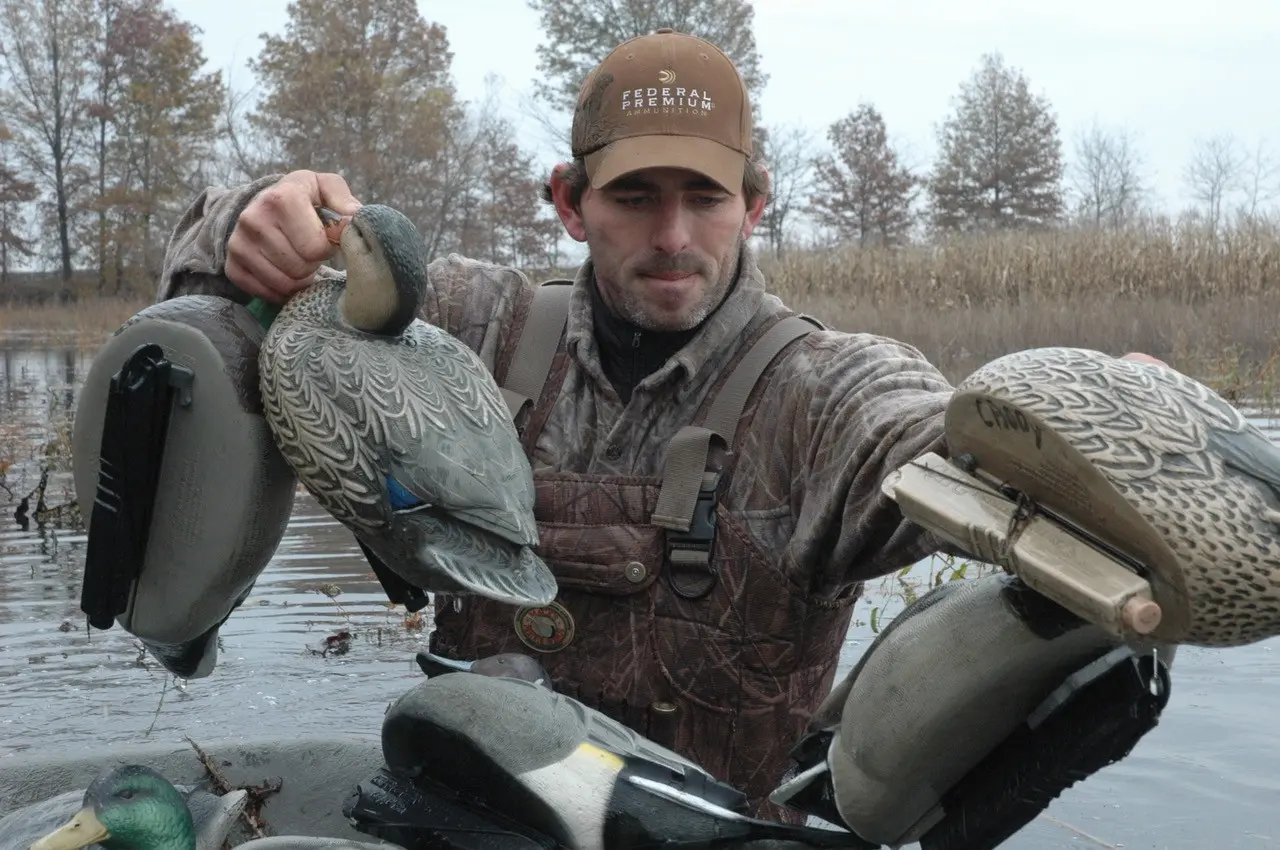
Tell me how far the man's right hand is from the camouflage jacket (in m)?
0.18

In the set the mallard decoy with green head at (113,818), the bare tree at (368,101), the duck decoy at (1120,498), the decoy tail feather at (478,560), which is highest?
the bare tree at (368,101)

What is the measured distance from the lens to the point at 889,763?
2.21 m

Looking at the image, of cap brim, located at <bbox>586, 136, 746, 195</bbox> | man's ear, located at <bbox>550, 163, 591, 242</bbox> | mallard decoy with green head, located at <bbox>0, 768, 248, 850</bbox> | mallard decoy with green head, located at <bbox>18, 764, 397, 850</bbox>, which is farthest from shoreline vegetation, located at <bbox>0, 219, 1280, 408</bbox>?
mallard decoy with green head, located at <bbox>18, 764, 397, 850</bbox>

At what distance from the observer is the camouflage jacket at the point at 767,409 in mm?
2854

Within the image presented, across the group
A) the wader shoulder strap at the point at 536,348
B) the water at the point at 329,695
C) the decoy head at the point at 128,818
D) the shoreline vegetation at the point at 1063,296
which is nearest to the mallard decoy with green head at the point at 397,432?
the decoy head at the point at 128,818

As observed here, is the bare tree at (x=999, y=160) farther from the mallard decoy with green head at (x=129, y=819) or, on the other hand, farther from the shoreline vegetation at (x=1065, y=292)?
the mallard decoy with green head at (x=129, y=819)

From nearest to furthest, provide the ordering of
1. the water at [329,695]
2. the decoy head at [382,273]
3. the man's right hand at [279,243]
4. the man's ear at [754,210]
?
the decoy head at [382,273], the man's right hand at [279,243], the man's ear at [754,210], the water at [329,695]

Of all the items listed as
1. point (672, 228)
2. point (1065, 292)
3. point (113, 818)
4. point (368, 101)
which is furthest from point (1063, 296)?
point (368, 101)

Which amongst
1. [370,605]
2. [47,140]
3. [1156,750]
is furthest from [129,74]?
[1156,750]

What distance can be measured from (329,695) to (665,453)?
2.31 m

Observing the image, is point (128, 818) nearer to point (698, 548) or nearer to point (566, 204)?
point (698, 548)

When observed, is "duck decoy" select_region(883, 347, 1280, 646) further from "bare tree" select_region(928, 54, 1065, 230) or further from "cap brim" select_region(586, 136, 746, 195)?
"bare tree" select_region(928, 54, 1065, 230)

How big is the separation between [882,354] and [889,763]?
4.03ft

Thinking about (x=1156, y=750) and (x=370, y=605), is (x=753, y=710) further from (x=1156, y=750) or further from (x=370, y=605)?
(x=370, y=605)
